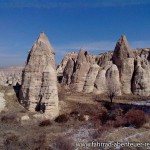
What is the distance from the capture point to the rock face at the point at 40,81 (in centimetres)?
2053

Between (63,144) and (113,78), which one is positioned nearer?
(63,144)

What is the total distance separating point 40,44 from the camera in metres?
22.2

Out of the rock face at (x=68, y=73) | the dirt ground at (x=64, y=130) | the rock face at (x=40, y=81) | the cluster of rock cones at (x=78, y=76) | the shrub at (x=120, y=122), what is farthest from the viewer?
the rock face at (x=68, y=73)

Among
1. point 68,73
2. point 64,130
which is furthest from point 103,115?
point 68,73

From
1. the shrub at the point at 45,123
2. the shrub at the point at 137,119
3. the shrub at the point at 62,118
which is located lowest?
the shrub at the point at 45,123

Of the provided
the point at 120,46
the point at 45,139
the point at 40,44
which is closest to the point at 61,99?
the point at 40,44

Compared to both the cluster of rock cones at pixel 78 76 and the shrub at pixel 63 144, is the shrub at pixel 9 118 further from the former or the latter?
the shrub at pixel 63 144

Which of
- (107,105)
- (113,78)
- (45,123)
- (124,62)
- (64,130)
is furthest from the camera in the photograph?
(124,62)

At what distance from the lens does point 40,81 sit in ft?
69.9

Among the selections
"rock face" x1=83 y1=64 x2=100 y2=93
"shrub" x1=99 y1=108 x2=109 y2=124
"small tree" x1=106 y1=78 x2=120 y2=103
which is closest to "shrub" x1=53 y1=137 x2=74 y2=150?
"shrub" x1=99 y1=108 x2=109 y2=124

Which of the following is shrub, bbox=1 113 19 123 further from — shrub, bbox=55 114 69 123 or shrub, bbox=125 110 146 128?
shrub, bbox=125 110 146 128

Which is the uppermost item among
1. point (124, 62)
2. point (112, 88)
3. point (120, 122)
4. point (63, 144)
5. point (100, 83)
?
point (124, 62)

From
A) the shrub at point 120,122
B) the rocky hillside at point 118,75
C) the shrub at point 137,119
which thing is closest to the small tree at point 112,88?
the rocky hillside at point 118,75

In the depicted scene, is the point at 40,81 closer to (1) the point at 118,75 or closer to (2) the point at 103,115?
(2) the point at 103,115
